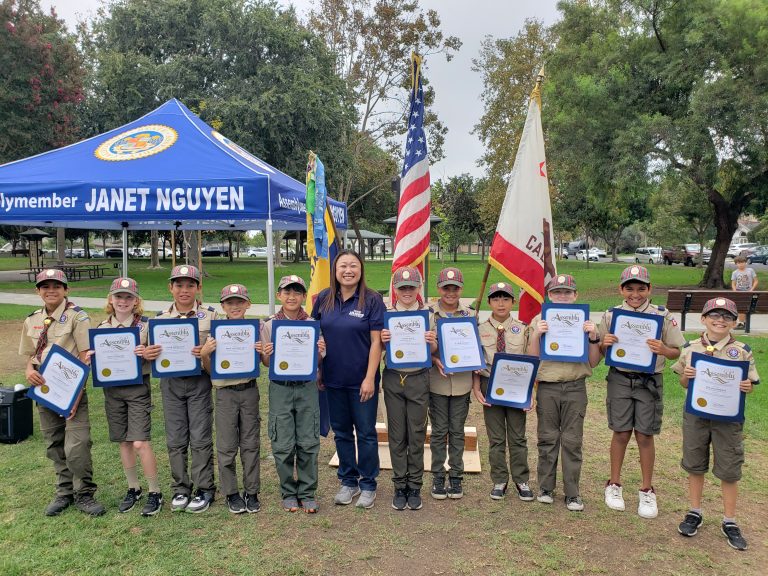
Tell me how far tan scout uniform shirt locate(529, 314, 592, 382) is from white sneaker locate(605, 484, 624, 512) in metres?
0.99

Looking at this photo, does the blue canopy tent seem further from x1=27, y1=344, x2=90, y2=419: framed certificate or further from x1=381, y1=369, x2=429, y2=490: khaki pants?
x1=381, y1=369, x2=429, y2=490: khaki pants

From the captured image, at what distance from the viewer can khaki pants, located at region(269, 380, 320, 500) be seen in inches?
169

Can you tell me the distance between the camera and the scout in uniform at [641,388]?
13.5 feet

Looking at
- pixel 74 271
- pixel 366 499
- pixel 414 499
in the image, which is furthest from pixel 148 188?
pixel 74 271

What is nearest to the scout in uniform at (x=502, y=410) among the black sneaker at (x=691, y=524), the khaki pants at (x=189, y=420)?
the black sneaker at (x=691, y=524)

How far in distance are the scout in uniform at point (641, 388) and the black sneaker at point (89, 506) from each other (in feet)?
12.9

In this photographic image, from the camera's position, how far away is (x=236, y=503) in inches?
171

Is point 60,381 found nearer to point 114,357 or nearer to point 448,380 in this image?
point 114,357

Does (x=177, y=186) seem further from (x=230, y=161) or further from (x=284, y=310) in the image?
(x=284, y=310)

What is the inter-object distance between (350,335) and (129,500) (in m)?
2.16

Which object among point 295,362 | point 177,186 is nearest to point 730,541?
point 295,362

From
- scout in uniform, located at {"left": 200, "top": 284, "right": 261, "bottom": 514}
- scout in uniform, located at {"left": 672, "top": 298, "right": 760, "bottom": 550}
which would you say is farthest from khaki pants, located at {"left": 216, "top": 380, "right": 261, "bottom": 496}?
scout in uniform, located at {"left": 672, "top": 298, "right": 760, "bottom": 550}

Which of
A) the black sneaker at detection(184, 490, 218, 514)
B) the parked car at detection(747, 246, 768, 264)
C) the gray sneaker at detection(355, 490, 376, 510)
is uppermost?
the parked car at detection(747, 246, 768, 264)

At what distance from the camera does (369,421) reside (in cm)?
440
